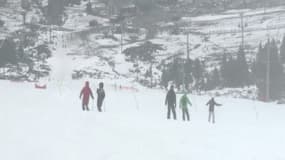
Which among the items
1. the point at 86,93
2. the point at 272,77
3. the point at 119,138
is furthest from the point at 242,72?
the point at 119,138

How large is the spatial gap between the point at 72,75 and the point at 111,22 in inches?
1788

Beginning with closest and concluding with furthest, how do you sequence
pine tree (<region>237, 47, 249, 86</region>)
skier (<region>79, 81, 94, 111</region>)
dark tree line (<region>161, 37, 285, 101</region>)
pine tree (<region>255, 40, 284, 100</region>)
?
skier (<region>79, 81, 94, 111</region>) → pine tree (<region>255, 40, 284, 100</region>) → dark tree line (<region>161, 37, 285, 101</region>) → pine tree (<region>237, 47, 249, 86</region>)

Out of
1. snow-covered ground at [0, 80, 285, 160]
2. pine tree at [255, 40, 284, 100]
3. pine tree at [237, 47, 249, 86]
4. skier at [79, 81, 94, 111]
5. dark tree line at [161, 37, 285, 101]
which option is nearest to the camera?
snow-covered ground at [0, 80, 285, 160]

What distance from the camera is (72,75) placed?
96.5 meters

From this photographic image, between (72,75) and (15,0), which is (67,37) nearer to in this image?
(72,75)

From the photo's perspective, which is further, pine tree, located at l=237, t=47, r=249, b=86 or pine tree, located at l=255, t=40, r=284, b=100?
pine tree, located at l=237, t=47, r=249, b=86

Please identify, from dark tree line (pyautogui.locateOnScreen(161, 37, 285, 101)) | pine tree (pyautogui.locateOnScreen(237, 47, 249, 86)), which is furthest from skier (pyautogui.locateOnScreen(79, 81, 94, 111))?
pine tree (pyautogui.locateOnScreen(237, 47, 249, 86))

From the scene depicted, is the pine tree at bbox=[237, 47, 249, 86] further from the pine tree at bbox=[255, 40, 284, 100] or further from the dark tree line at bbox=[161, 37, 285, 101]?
the pine tree at bbox=[255, 40, 284, 100]

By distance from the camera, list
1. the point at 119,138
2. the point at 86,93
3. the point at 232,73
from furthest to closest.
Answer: the point at 232,73, the point at 86,93, the point at 119,138

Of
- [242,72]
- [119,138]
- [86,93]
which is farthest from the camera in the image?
[242,72]

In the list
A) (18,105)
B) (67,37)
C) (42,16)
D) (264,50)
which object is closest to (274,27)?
(264,50)

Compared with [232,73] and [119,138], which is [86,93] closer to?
[119,138]

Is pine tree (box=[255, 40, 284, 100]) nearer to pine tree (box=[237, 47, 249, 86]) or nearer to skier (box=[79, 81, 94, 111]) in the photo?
pine tree (box=[237, 47, 249, 86])

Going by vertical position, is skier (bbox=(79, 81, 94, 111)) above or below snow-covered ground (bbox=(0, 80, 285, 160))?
above
